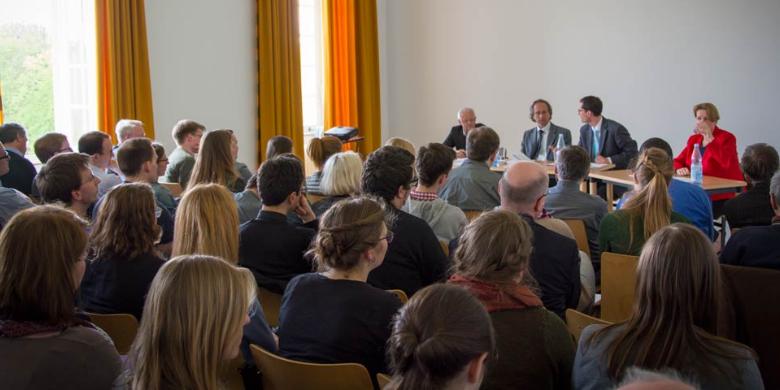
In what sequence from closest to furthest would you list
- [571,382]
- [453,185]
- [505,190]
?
[571,382]
[505,190]
[453,185]

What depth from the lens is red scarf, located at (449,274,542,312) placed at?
7.22ft

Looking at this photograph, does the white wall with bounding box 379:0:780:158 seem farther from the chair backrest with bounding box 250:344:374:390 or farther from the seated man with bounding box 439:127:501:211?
the chair backrest with bounding box 250:344:374:390

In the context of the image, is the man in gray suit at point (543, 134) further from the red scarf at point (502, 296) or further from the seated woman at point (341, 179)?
Result: the red scarf at point (502, 296)

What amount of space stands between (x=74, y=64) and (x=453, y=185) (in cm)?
456

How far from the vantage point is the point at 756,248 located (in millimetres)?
3117

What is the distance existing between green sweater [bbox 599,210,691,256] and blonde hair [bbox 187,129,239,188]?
7.73 ft

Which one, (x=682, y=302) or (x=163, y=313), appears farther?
(x=682, y=302)

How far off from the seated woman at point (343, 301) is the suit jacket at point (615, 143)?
5.43 m

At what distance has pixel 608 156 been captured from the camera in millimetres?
7762

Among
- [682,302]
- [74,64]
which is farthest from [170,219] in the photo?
[74,64]

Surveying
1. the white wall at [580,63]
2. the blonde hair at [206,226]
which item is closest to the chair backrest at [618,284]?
the blonde hair at [206,226]

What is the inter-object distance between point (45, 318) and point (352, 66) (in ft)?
27.2

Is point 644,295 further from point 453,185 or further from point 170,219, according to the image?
point 453,185

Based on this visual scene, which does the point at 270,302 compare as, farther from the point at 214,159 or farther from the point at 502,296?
the point at 214,159
